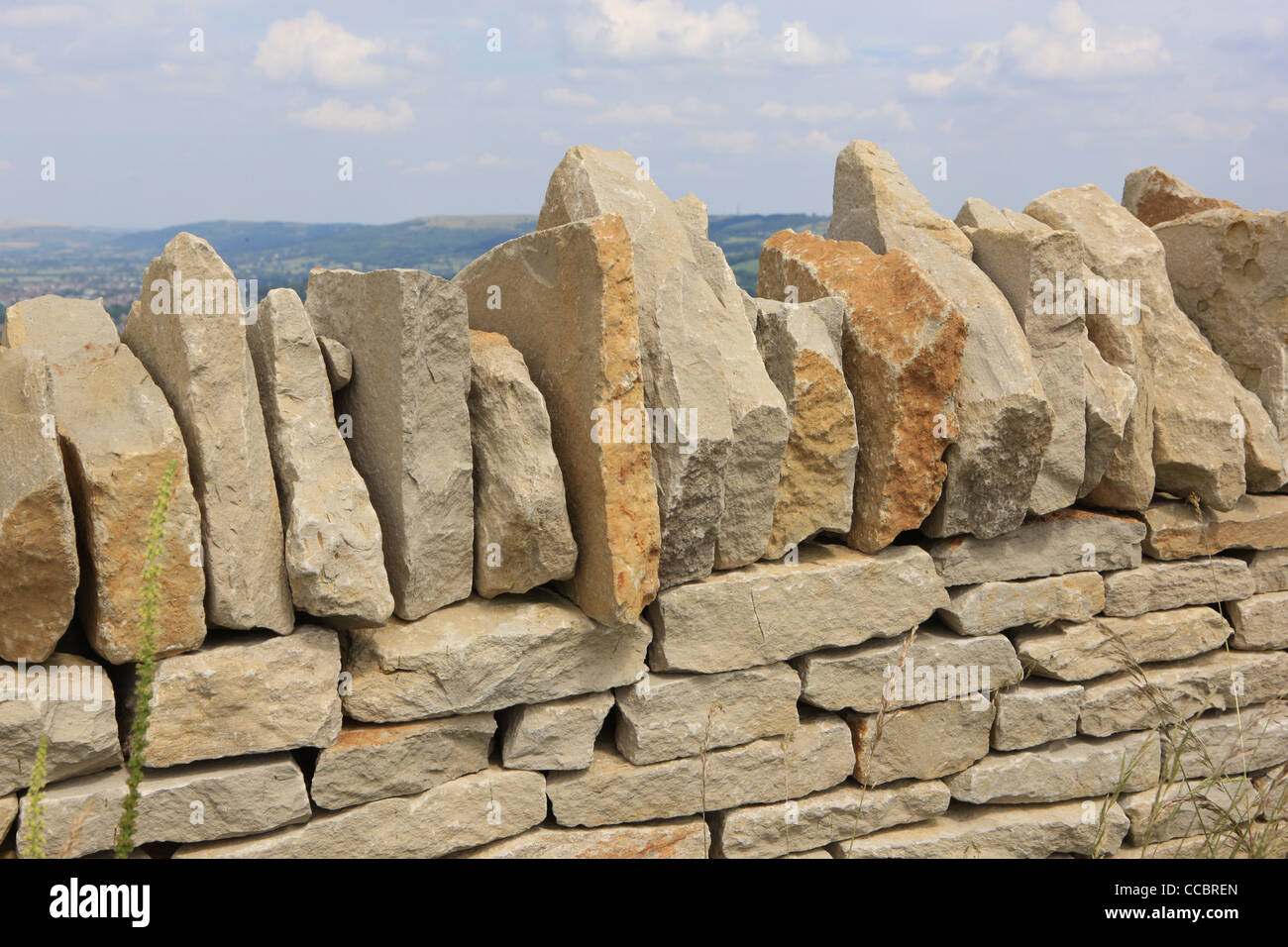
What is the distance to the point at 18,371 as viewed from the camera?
294 cm

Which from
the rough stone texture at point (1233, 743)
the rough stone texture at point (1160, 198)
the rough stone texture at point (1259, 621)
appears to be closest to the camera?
the rough stone texture at point (1233, 743)

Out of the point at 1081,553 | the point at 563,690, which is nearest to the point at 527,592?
the point at 563,690

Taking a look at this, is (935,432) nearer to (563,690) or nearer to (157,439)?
(563,690)

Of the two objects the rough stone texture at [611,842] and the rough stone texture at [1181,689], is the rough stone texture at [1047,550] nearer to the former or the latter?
the rough stone texture at [1181,689]

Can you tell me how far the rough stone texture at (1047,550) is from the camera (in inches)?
156

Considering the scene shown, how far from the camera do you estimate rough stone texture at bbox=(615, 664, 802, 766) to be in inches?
140

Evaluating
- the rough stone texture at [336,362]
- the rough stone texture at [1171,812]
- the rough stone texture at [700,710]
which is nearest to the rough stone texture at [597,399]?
the rough stone texture at [700,710]

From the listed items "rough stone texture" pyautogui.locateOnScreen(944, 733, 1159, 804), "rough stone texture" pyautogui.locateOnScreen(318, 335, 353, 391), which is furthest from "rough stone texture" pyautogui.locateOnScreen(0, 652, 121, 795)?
"rough stone texture" pyautogui.locateOnScreen(944, 733, 1159, 804)

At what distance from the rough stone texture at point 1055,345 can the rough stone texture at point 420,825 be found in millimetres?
2311

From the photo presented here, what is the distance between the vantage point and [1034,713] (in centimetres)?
414

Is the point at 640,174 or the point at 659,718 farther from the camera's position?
the point at 640,174

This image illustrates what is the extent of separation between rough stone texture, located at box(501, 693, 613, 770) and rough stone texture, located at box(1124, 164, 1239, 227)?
4234 mm

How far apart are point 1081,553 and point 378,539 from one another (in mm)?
2905

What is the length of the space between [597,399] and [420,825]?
5.02 ft
